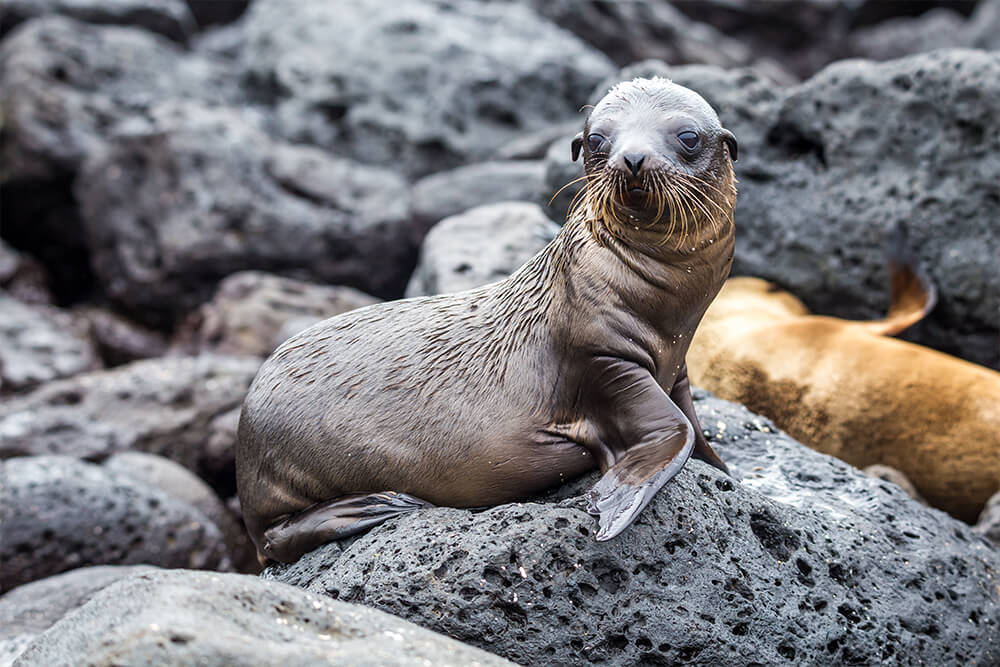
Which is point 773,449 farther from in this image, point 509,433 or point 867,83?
point 867,83

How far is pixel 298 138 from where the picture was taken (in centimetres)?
1110

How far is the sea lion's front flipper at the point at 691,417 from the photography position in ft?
13.1

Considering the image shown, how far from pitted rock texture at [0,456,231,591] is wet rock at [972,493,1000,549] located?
402cm

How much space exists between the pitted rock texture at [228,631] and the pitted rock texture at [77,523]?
2.87 meters

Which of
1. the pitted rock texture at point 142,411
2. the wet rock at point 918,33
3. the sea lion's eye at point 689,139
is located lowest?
the pitted rock texture at point 142,411

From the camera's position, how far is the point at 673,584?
11.2 feet

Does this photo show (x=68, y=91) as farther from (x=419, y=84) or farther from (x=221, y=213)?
(x=419, y=84)

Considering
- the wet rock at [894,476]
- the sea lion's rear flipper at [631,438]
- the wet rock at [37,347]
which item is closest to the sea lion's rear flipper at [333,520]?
the sea lion's rear flipper at [631,438]

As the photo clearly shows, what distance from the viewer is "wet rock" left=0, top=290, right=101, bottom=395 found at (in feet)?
29.4

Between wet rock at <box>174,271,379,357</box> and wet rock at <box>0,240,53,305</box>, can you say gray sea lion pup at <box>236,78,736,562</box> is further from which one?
wet rock at <box>0,240,53,305</box>

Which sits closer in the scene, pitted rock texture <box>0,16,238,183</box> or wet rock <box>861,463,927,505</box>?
wet rock <box>861,463,927,505</box>

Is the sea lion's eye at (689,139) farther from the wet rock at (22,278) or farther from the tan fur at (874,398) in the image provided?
the wet rock at (22,278)

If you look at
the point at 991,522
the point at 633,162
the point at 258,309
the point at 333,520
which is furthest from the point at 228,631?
the point at 258,309

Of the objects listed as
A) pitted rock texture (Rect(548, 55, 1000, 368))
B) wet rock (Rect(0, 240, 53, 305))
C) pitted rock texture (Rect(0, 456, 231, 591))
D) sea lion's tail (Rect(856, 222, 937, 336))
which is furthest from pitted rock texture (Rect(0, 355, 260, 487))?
sea lion's tail (Rect(856, 222, 937, 336))
